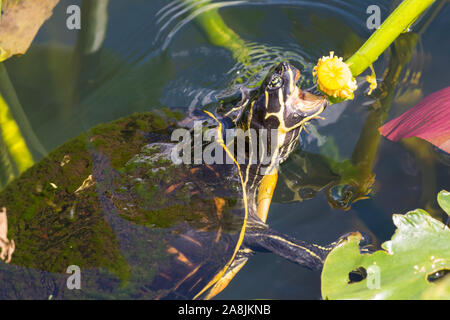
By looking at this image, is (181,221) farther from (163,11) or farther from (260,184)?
(163,11)

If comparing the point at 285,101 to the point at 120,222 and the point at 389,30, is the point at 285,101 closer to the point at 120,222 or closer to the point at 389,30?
the point at 389,30

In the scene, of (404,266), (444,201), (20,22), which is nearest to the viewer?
(404,266)

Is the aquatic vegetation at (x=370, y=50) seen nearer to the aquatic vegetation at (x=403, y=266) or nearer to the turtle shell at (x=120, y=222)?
the aquatic vegetation at (x=403, y=266)

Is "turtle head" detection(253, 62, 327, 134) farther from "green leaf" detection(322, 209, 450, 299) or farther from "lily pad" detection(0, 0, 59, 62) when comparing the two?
"lily pad" detection(0, 0, 59, 62)

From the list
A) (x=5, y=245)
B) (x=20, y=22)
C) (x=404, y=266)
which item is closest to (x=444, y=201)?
(x=404, y=266)

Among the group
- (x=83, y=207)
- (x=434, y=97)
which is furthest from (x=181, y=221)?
(x=434, y=97)

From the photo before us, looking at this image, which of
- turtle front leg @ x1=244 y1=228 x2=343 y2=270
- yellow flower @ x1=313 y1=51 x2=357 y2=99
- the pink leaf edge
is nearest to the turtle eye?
yellow flower @ x1=313 y1=51 x2=357 y2=99
